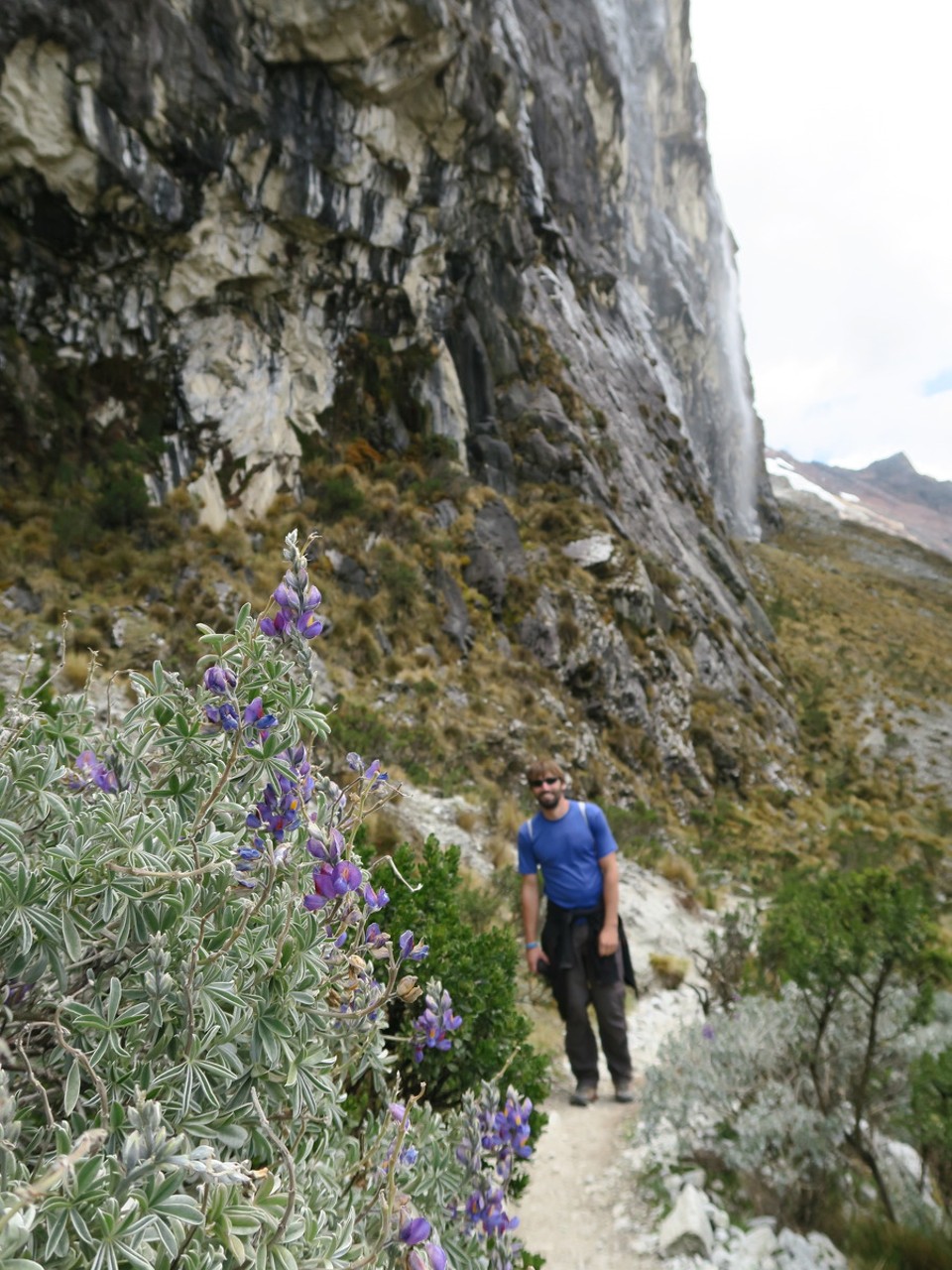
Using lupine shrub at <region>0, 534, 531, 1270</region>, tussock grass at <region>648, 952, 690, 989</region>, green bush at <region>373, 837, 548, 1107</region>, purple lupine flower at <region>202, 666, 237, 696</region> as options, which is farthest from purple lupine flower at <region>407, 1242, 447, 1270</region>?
tussock grass at <region>648, 952, 690, 989</region>

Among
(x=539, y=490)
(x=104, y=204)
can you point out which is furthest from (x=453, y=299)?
(x=104, y=204)

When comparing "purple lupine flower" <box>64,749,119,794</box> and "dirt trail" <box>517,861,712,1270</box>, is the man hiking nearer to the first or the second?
"dirt trail" <box>517,861,712,1270</box>

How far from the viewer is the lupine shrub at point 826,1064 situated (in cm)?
293

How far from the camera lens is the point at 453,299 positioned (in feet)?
55.5

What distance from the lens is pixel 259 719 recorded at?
3.89ft

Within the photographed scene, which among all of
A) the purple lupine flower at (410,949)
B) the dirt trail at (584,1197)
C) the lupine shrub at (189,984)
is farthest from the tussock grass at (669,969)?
the lupine shrub at (189,984)

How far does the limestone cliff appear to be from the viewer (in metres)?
10.8

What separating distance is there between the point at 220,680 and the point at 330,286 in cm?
1482

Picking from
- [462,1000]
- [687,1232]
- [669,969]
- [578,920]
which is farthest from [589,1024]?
[669,969]

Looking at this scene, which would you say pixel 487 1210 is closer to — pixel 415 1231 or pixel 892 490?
pixel 415 1231

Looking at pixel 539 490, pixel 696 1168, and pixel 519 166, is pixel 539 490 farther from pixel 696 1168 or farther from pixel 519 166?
pixel 696 1168

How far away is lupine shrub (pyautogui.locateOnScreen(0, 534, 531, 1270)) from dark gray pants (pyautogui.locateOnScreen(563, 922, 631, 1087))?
10.1ft

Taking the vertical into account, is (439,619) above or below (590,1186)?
above

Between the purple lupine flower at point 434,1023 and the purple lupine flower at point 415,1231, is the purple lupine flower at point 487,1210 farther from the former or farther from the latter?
the purple lupine flower at point 415,1231
